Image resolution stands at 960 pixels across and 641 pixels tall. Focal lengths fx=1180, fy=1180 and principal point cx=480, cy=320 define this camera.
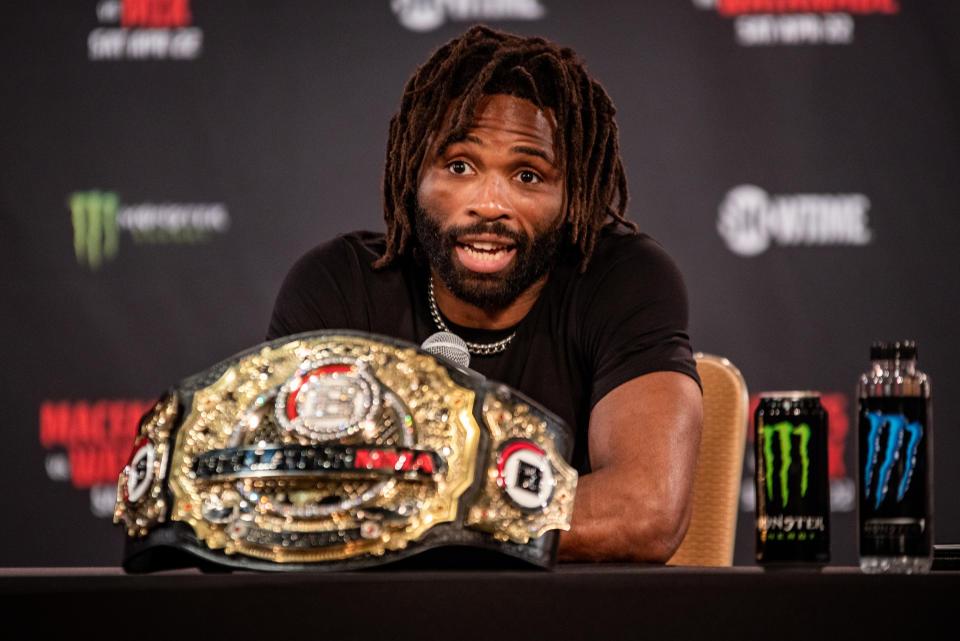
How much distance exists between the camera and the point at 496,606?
2.35 feet

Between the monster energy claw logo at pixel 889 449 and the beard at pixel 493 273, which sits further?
the beard at pixel 493 273

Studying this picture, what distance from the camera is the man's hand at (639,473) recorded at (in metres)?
1.28

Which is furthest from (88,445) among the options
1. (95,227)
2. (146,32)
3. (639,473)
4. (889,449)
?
Answer: (889,449)

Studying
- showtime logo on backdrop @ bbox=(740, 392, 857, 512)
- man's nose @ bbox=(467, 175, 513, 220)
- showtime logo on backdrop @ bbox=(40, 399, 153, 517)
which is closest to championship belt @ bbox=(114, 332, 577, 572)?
man's nose @ bbox=(467, 175, 513, 220)

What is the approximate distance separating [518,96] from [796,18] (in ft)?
4.64

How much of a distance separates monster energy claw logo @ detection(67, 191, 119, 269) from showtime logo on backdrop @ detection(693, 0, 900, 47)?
159cm

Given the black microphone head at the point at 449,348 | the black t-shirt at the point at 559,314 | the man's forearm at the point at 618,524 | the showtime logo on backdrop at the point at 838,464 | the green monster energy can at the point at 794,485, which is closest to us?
the green monster energy can at the point at 794,485

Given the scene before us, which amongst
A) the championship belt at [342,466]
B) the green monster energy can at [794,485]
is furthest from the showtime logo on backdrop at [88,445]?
the green monster energy can at [794,485]

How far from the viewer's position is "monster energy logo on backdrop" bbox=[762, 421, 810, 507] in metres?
0.95

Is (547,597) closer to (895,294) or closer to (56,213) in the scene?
(895,294)

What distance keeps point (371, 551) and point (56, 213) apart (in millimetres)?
2401

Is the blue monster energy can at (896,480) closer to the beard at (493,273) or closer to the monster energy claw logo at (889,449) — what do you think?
the monster energy claw logo at (889,449)

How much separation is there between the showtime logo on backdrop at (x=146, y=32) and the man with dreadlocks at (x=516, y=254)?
4.43 ft

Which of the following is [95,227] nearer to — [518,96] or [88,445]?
[88,445]
